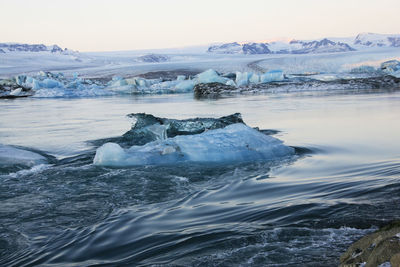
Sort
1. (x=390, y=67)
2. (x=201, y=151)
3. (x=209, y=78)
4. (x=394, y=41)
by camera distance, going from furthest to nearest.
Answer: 1. (x=394, y=41)
2. (x=390, y=67)
3. (x=209, y=78)
4. (x=201, y=151)

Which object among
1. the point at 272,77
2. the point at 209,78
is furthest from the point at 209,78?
the point at 272,77

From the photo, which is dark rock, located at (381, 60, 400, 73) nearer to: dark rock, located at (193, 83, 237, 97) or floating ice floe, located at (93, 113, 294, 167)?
dark rock, located at (193, 83, 237, 97)

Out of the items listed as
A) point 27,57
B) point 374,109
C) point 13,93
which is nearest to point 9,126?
point 374,109

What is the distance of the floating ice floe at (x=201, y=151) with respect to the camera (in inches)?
158

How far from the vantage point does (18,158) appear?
4211mm

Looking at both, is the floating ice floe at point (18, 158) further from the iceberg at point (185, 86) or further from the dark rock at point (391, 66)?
the dark rock at point (391, 66)

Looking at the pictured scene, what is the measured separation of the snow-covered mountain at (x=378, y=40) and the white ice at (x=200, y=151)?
3057 inches

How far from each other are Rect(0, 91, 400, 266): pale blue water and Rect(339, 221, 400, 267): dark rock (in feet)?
0.66

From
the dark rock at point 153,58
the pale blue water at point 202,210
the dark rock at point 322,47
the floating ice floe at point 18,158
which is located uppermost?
the dark rock at point 322,47

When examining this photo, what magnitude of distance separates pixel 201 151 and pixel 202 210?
1529 millimetres

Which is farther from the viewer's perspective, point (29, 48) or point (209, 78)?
point (29, 48)

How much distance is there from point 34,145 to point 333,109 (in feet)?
18.9

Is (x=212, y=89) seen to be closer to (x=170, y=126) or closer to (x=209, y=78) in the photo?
(x=209, y=78)

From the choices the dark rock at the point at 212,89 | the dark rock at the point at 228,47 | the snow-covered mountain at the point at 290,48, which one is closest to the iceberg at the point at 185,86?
the dark rock at the point at 212,89
